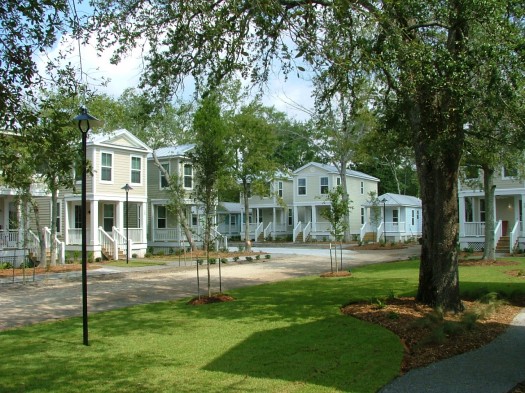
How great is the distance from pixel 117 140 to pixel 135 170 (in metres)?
2.27

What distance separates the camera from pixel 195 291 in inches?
631

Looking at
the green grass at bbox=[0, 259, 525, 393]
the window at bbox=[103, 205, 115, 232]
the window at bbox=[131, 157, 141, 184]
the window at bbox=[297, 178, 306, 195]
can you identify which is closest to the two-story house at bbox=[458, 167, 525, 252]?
the window at bbox=[297, 178, 306, 195]

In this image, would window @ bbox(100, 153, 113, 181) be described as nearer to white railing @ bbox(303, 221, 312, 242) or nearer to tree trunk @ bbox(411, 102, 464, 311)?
white railing @ bbox(303, 221, 312, 242)

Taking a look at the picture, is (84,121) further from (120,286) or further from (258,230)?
(258,230)

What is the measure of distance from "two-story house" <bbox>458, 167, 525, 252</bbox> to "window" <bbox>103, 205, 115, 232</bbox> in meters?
20.5

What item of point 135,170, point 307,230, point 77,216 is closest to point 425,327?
point 135,170

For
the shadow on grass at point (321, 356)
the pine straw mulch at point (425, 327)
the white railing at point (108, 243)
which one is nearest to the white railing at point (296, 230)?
the white railing at point (108, 243)

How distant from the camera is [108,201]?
101ft

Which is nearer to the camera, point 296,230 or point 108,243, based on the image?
point 108,243

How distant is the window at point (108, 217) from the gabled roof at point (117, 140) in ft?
13.0

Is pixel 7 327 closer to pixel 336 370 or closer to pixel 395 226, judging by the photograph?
pixel 336 370

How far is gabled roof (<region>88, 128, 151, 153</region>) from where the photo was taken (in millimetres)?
29141

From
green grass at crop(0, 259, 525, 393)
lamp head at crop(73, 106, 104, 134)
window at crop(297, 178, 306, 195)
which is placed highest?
window at crop(297, 178, 306, 195)

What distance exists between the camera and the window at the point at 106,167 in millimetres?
29545
